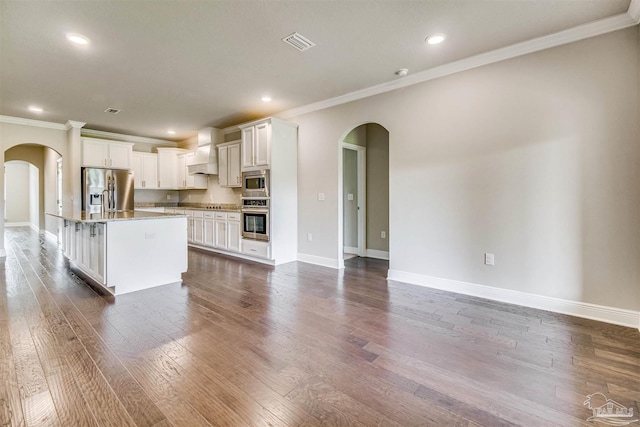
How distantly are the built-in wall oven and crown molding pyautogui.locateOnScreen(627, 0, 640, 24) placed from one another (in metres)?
4.53

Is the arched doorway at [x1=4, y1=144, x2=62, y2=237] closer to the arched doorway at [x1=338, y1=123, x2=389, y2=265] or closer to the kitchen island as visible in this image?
the kitchen island

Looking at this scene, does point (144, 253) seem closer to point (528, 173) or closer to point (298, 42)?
point (298, 42)

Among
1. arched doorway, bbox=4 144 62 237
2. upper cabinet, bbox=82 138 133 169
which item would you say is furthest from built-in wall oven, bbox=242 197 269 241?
arched doorway, bbox=4 144 62 237

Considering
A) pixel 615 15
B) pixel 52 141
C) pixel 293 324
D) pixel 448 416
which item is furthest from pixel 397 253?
pixel 52 141

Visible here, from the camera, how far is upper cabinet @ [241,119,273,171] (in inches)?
196

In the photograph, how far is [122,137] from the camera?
23.5ft

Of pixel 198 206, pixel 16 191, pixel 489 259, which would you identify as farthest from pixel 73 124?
pixel 16 191

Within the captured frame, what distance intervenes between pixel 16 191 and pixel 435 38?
15.5m

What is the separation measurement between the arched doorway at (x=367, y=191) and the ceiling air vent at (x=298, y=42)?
244 cm

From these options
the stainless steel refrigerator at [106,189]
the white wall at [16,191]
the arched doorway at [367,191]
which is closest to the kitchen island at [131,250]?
the stainless steel refrigerator at [106,189]

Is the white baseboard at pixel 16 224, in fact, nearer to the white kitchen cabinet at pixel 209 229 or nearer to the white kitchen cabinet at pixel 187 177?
the white kitchen cabinet at pixel 187 177

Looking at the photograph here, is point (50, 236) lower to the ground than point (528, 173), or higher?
lower

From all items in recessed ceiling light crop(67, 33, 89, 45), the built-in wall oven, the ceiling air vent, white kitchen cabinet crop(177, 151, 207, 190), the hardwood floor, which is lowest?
the hardwood floor

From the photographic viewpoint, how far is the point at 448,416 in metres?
1.53
